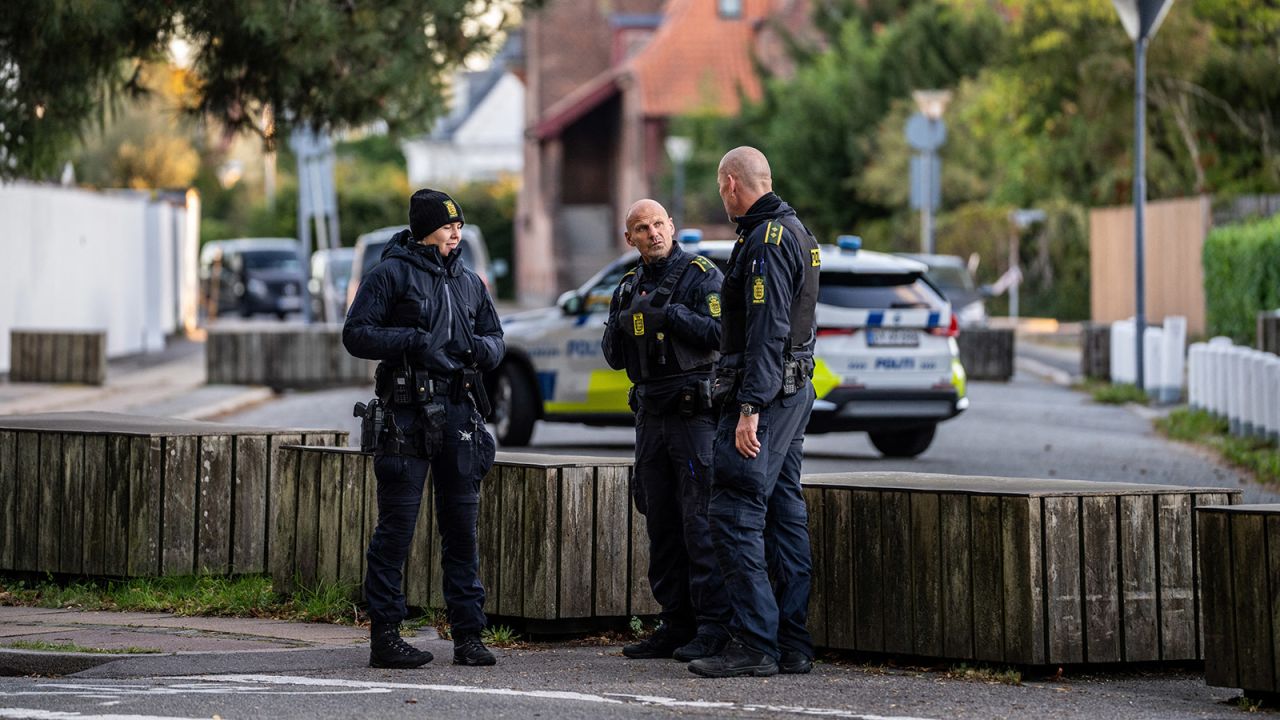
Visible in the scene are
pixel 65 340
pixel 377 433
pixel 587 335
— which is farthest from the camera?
pixel 65 340

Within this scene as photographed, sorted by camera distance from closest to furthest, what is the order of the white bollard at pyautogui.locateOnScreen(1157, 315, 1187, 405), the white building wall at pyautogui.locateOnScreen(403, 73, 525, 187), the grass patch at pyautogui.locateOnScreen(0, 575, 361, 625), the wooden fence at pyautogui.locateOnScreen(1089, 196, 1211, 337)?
the grass patch at pyautogui.locateOnScreen(0, 575, 361, 625), the white bollard at pyautogui.locateOnScreen(1157, 315, 1187, 405), the wooden fence at pyautogui.locateOnScreen(1089, 196, 1211, 337), the white building wall at pyautogui.locateOnScreen(403, 73, 525, 187)

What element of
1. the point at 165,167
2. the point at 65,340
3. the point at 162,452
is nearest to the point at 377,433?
the point at 162,452

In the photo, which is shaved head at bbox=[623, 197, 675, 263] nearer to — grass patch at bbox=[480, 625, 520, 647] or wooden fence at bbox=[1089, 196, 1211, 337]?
grass patch at bbox=[480, 625, 520, 647]

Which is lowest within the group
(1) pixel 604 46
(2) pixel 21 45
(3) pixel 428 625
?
(3) pixel 428 625

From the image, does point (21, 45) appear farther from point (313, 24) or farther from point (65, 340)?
point (65, 340)

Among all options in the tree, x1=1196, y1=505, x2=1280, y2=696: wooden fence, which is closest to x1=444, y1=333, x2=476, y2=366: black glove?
x1=1196, y1=505, x2=1280, y2=696: wooden fence

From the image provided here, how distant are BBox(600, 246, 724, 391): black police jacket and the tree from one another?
6022 mm

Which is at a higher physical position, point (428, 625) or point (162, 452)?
point (162, 452)

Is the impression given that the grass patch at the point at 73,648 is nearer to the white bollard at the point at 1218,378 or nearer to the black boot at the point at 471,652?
the black boot at the point at 471,652

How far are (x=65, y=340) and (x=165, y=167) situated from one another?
37209 millimetres

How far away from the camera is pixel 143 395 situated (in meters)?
23.3

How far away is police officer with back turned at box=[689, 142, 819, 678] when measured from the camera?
7.50m

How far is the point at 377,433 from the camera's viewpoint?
25.6 ft

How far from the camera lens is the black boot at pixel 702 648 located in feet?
26.1
